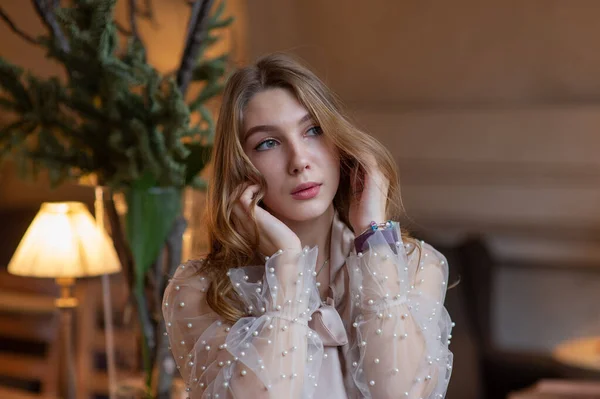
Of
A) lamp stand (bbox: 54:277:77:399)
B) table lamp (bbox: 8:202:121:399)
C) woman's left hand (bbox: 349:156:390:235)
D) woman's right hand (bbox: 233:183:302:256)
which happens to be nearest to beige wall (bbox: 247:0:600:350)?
table lamp (bbox: 8:202:121:399)

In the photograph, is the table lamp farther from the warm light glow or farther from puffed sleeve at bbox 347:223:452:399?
puffed sleeve at bbox 347:223:452:399

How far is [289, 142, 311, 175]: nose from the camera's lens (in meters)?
1.34

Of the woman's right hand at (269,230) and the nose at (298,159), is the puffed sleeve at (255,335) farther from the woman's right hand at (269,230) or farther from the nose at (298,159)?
the nose at (298,159)

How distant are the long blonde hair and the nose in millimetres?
53

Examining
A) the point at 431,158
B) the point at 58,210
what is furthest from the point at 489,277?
the point at 58,210

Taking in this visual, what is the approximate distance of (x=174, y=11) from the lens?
4039mm

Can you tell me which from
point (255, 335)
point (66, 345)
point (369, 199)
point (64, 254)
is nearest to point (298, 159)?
point (369, 199)

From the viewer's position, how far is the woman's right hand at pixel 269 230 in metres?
1.37

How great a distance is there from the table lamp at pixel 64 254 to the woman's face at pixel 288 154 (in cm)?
142

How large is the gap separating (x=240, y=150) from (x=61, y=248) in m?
1.46

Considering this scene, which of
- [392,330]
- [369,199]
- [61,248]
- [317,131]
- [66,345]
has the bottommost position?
[66,345]

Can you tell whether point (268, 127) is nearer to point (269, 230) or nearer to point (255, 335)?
point (269, 230)

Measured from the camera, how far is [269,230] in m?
1.38

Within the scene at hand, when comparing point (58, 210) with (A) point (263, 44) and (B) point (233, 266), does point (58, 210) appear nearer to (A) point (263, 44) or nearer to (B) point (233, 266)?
(B) point (233, 266)
